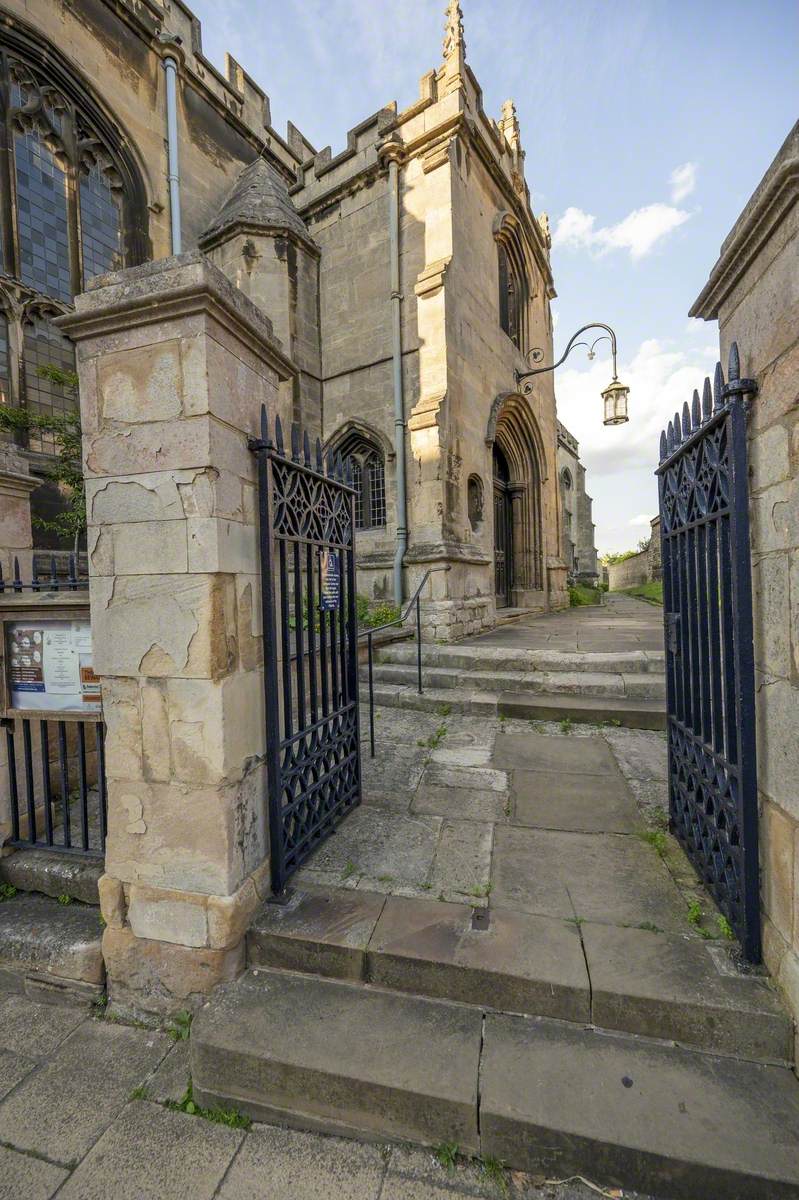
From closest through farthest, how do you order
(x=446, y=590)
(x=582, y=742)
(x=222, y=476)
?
(x=222, y=476), (x=582, y=742), (x=446, y=590)

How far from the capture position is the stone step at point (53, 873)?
2.52 meters

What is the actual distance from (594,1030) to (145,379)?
295 centimetres

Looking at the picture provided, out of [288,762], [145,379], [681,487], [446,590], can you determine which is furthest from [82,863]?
[446,590]

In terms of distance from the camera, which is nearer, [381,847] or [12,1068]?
[12,1068]

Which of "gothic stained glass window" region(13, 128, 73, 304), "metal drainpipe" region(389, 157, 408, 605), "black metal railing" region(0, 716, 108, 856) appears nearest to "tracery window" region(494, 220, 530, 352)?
"metal drainpipe" region(389, 157, 408, 605)

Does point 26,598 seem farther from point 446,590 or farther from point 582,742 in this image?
point 446,590

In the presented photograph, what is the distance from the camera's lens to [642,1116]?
1.40m

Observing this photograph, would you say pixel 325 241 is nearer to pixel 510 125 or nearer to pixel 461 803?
pixel 510 125

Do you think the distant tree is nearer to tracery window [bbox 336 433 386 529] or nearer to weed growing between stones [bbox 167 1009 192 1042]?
tracery window [bbox 336 433 386 529]

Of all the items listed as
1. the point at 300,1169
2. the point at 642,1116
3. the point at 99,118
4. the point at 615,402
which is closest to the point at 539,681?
the point at 642,1116

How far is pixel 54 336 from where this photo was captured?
8625 millimetres

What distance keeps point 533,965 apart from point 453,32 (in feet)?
43.4

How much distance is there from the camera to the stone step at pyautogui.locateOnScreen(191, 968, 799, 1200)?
1.33 m

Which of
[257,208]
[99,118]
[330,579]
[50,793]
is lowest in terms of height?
[50,793]
